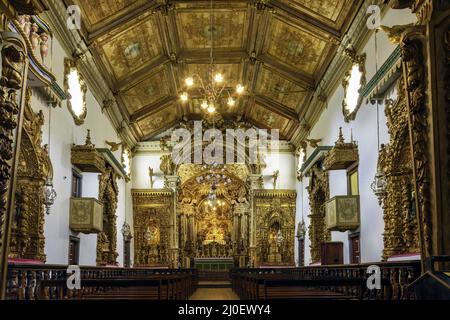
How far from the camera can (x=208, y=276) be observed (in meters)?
25.0

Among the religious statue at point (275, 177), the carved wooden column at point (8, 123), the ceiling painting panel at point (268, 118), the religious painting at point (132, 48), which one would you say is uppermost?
the religious painting at point (132, 48)

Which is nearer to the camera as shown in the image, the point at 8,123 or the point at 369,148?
the point at 8,123

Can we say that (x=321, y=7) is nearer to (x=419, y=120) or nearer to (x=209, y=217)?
(x=419, y=120)

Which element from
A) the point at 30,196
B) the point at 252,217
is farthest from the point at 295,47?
the point at 30,196

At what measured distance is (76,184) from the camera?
16.1 meters

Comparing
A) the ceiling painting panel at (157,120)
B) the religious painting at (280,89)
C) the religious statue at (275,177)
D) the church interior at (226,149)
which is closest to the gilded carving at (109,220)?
the church interior at (226,149)

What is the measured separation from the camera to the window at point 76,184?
15706mm

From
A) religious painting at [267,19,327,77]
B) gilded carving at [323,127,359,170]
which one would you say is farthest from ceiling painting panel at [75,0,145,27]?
gilded carving at [323,127,359,170]

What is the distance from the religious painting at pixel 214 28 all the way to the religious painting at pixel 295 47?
108cm

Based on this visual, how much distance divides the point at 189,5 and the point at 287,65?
14.9 ft

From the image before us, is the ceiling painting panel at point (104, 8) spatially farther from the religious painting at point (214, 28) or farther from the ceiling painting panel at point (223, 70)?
the ceiling painting panel at point (223, 70)

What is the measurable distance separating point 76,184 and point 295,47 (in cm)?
833

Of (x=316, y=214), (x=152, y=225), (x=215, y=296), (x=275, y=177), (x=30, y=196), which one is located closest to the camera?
(x=30, y=196)

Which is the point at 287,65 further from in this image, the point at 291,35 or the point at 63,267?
the point at 63,267
